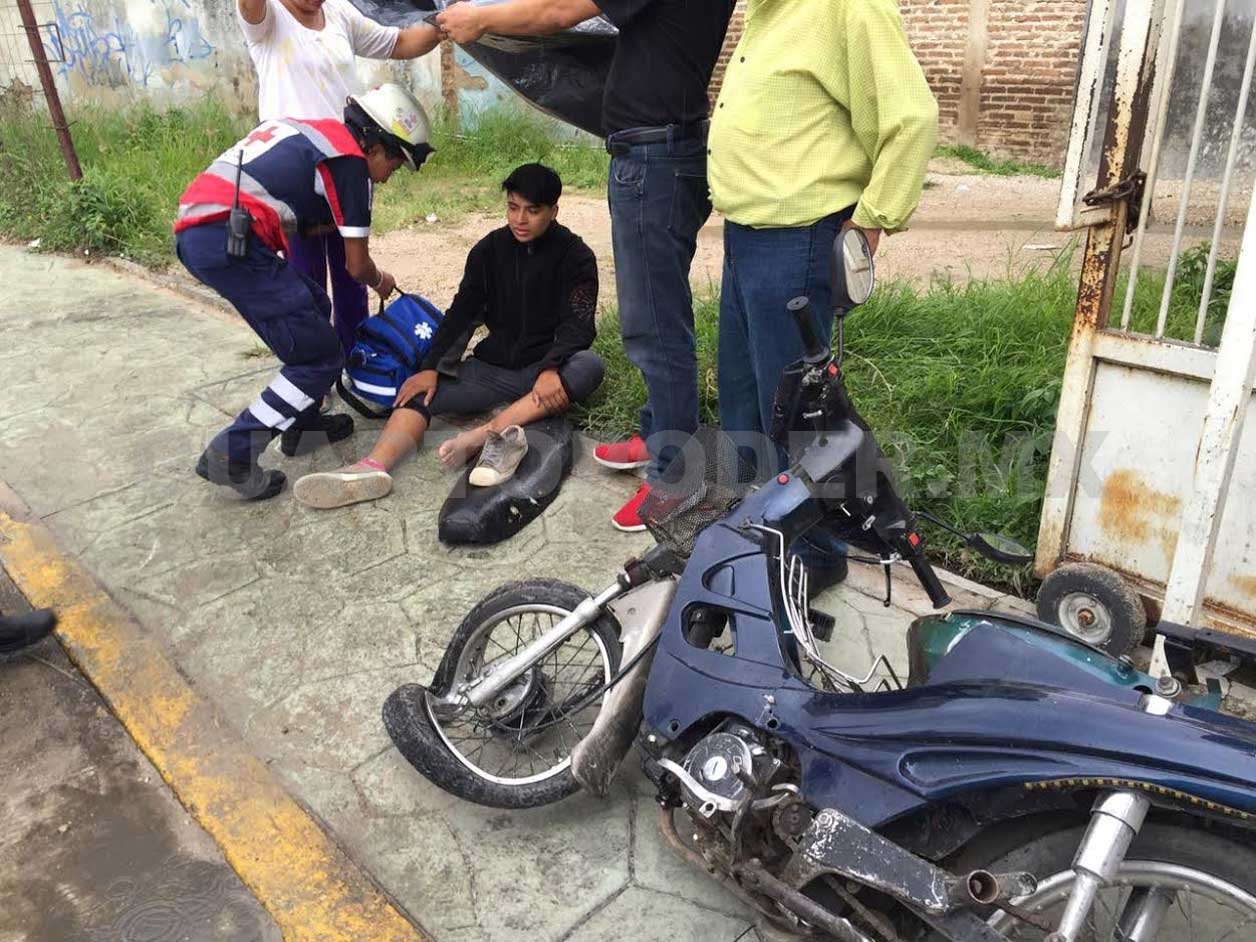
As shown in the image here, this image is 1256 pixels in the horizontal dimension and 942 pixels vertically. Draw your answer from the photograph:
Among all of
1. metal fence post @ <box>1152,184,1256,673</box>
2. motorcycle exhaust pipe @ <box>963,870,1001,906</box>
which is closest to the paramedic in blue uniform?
metal fence post @ <box>1152,184,1256,673</box>

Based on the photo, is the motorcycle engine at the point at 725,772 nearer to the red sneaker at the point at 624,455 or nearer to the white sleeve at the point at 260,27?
the red sneaker at the point at 624,455

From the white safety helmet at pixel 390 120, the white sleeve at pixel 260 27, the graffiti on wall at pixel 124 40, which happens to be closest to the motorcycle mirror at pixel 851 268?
the white safety helmet at pixel 390 120

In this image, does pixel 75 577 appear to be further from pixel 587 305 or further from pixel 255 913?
pixel 587 305

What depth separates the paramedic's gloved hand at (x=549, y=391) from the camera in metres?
4.15

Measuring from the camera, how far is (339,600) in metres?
3.33

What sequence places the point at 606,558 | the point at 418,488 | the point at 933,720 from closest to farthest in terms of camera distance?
the point at 933,720 < the point at 606,558 < the point at 418,488

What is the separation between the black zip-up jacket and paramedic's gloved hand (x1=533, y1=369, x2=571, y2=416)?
7 cm

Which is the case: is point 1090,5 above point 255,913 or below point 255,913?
above

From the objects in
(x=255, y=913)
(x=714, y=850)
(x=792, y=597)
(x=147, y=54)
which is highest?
(x=147, y=54)

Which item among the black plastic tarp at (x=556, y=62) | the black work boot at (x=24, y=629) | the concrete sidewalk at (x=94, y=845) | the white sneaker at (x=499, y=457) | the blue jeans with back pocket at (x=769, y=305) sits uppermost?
the black plastic tarp at (x=556, y=62)

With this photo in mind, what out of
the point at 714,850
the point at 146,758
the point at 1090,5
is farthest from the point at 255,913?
the point at 1090,5

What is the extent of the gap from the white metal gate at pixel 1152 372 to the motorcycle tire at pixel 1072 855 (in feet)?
3.63

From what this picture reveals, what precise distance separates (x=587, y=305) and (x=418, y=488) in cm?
101

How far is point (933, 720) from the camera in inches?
67.8
